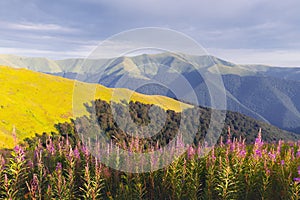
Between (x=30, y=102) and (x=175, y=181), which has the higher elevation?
(x=175, y=181)

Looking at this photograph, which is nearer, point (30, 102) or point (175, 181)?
point (175, 181)

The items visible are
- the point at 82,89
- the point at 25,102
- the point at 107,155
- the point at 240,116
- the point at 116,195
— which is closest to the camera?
the point at 116,195

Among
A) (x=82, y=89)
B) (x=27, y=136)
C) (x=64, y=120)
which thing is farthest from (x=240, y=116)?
(x=82, y=89)

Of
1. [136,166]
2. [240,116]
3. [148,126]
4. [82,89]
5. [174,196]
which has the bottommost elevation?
[240,116]

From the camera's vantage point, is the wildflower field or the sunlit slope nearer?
the wildflower field

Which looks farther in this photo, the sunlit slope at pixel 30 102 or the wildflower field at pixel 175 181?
the sunlit slope at pixel 30 102

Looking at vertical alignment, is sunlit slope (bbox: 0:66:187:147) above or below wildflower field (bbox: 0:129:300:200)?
below

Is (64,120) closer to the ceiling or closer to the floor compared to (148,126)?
closer to the floor

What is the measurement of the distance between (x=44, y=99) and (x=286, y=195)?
97440 mm

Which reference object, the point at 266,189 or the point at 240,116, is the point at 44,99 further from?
the point at 240,116

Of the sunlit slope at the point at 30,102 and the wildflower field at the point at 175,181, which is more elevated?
the wildflower field at the point at 175,181

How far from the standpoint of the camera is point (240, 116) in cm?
19000

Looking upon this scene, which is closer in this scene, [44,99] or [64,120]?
[64,120]

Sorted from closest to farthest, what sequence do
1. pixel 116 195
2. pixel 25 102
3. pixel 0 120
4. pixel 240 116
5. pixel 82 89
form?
pixel 116 195
pixel 82 89
pixel 0 120
pixel 25 102
pixel 240 116
